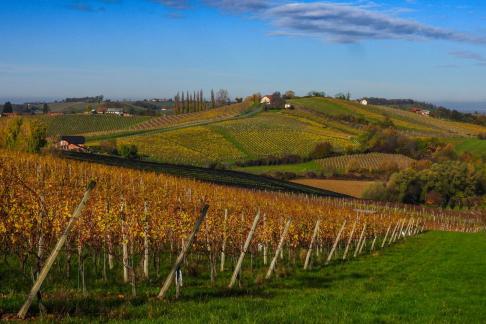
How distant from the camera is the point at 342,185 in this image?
8731 centimetres

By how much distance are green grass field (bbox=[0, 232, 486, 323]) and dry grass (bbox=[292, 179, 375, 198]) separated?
6134 cm

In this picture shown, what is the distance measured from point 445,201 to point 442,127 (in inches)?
3258

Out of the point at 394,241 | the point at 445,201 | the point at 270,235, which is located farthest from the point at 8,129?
the point at 445,201

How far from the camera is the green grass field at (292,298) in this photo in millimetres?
9859

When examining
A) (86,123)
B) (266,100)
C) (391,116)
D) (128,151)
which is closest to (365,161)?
(128,151)

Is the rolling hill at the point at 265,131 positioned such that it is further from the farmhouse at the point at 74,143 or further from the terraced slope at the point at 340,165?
the farmhouse at the point at 74,143

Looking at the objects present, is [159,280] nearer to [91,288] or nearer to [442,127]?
[91,288]

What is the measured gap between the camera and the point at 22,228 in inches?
530

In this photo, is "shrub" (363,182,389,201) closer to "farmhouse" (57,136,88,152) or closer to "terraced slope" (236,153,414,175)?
"terraced slope" (236,153,414,175)

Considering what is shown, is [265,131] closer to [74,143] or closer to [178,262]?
[74,143]

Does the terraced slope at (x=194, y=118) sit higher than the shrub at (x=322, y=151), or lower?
higher

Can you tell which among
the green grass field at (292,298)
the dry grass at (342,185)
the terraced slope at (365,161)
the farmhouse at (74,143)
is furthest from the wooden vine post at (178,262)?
the terraced slope at (365,161)

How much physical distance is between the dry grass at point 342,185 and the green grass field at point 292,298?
61344mm

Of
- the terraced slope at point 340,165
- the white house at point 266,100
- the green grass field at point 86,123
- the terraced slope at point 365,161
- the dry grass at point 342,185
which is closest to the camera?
the dry grass at point 342,185
